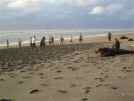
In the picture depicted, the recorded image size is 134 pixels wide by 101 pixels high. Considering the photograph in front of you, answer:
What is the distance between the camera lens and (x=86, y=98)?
9688mm

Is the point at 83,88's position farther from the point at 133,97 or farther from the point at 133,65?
the point at 133,65

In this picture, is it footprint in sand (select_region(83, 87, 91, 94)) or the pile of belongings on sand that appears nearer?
footprint in sand (select_region(83, 87, 91, 94))

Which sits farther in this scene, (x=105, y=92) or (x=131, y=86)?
(x=131, y=86)

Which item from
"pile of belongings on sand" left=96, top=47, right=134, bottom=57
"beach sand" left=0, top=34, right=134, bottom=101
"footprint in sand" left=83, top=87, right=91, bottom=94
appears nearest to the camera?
"beach sand" left=0, top=34, right=134, bottom=101

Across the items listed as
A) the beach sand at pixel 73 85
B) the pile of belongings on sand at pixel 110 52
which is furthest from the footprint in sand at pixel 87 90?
the pile of belongings on sand at pixel 110 52

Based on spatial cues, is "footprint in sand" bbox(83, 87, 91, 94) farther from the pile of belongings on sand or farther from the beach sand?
the pile of belongings on sand

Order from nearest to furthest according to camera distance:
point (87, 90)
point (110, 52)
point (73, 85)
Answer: point (87, 90) → point (73, 85) → point (110, 52)

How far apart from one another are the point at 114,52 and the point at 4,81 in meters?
10.9

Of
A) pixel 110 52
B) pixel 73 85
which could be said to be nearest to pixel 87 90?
pixel 73 85

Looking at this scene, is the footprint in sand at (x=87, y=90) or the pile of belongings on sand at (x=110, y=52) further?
the pile of belongings on sand at (x=110, y=52)

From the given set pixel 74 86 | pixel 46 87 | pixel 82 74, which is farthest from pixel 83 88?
pixel 82 74

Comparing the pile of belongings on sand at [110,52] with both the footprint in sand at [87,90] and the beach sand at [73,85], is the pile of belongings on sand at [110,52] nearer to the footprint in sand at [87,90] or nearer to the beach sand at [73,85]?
the beach sand at [73,85]

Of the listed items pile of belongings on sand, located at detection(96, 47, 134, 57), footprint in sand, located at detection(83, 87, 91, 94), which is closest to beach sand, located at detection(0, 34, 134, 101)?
footprint in sand, located at detection(83, 87, 91, 94)

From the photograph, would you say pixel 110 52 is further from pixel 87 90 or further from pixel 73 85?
pixel 87 90
